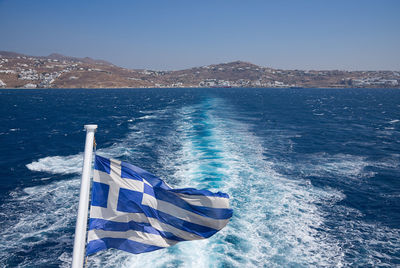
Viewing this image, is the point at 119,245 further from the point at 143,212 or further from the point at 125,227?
the point at 143,212

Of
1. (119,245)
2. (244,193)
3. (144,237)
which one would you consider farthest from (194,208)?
(244,193)

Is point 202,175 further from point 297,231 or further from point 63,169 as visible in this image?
point 63,169

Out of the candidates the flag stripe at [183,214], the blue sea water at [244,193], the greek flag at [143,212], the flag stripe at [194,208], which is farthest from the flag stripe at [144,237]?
the blue sea water at [244,193]

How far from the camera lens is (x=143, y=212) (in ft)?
25.3

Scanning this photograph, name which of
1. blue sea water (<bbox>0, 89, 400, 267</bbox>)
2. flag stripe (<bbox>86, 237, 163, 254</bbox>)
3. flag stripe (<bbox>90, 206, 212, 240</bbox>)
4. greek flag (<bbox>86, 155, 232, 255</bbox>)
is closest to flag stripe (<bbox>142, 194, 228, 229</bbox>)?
greek flag (<bbox>86, 155, 232, 255</bbox>)

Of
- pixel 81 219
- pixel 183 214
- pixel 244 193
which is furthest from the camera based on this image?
pixel 244 193

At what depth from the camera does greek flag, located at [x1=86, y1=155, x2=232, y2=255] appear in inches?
288

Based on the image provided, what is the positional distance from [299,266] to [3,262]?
1595 centimetres

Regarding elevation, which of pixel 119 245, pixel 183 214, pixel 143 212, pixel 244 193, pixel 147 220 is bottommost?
pixel 244 193

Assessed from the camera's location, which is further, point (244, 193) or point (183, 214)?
point (244, 193)

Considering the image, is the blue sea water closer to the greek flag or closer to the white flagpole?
the greek flag

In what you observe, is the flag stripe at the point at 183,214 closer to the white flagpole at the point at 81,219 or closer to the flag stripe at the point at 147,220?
the flag stripe at the point at 147,220

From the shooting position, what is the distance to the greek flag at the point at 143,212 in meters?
7.31

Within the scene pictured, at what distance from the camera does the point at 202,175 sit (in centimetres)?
2519
